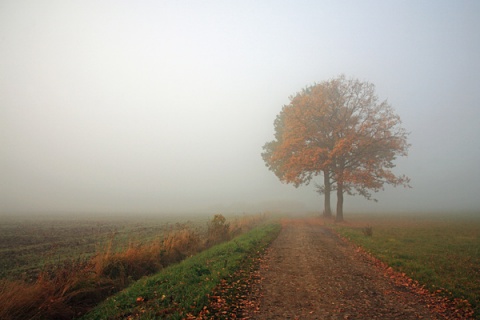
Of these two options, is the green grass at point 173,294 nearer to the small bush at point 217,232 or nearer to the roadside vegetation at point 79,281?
the roadside vegetation at point 79,281

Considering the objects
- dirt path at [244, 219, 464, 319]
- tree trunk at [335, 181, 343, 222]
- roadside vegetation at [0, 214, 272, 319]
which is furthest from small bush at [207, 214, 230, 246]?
tree trunk at [335, 181, 343, 222]

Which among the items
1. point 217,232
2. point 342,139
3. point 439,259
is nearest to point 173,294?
point 217,232

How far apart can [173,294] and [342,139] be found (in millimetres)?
24308

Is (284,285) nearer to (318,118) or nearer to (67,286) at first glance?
(67,286)

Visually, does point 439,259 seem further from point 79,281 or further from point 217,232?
point 79,281

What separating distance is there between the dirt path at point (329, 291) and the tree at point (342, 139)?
17.3 meters

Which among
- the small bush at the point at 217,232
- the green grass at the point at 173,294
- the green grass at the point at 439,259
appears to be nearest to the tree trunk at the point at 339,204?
the green grass at the point at 439,259

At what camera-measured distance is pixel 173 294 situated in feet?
26.4

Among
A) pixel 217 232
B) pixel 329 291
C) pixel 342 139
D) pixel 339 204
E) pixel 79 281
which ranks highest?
pixel 342 139

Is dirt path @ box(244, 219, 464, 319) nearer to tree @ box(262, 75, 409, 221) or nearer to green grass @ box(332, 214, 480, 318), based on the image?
green grass @ box(332, 214, 480, 318)

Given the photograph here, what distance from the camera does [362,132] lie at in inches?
1112

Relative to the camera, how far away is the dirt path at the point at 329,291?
6.70 metres

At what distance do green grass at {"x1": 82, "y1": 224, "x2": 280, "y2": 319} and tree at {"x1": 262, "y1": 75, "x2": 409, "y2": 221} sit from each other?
20420 millimetres

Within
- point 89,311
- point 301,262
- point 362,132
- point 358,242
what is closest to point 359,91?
point 362,132
